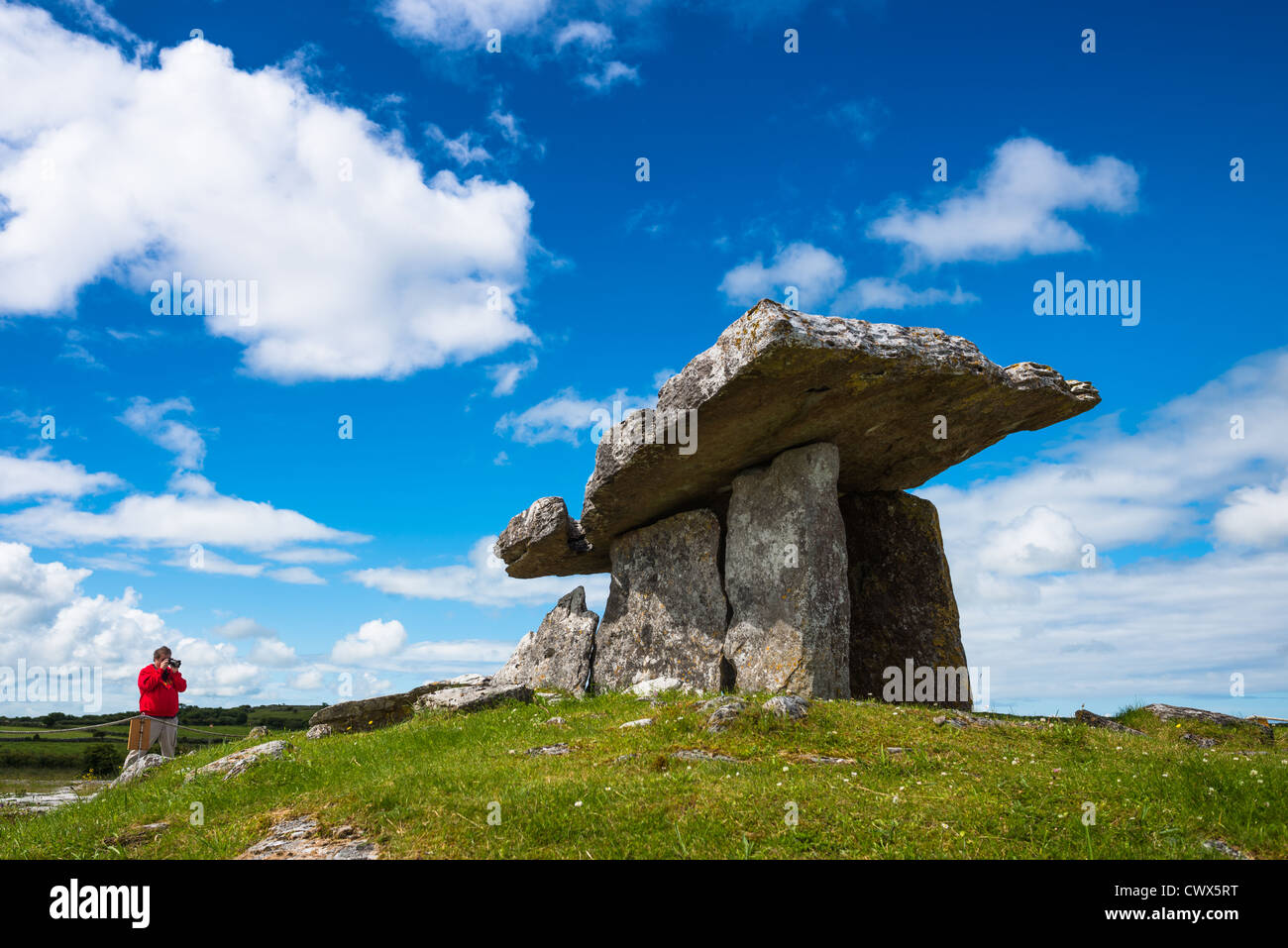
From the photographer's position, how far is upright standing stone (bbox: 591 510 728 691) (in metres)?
18.0

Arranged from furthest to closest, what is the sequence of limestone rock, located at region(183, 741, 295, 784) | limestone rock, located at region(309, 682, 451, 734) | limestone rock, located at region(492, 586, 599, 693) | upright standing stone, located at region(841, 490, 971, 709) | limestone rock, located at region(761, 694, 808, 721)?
limestone rock, located at region(492, 586, 599, 693)
upright standing stone, located at region(841, 490, 971, 709)
limestone rock, located at region(309, 682, 451, 734)
limestone rock, located at region(183, 741, 295, 784)
limestone rock, located at region(761, 694, 808, 721)

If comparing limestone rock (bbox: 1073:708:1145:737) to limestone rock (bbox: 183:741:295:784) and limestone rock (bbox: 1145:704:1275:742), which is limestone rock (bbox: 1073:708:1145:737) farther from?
limestone rock (bbox: 183:741:295:784)

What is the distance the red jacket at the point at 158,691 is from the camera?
16266mm

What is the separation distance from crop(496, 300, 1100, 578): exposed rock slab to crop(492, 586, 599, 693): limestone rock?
244cm

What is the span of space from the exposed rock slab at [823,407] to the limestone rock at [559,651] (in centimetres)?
244

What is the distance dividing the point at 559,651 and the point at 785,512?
25.0 feet

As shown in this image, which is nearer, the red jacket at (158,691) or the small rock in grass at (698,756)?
the small rock in grass at (698,756)

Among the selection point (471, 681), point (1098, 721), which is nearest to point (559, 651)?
point (471, 681)

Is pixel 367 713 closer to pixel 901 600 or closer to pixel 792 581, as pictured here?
pixel 792 581

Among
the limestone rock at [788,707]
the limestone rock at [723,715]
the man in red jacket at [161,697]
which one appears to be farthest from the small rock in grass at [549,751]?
the man in red jacket at [161,697]

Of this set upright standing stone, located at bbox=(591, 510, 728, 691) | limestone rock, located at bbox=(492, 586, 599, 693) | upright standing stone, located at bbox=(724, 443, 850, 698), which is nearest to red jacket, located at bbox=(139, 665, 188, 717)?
limestone rock, located at bbox=(492, 586, 599, 693)

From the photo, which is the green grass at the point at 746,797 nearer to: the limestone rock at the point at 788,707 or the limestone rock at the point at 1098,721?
the limestone rock at the point at 788,707

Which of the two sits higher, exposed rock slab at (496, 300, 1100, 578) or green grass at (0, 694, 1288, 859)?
exposed rock slab at (496, 300, 1100, 578)
